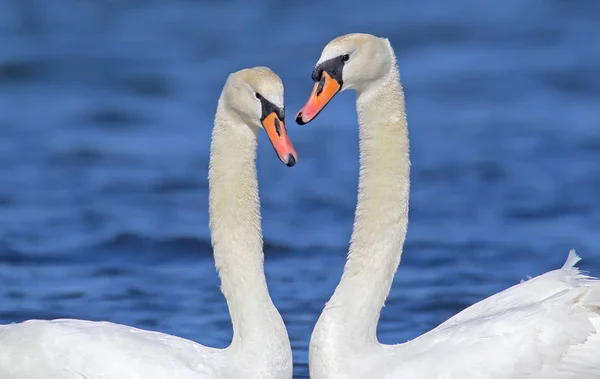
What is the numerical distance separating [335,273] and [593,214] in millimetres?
3063

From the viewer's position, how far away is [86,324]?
8133 millimetres

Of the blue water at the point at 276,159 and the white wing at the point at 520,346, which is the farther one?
the blue water at the point at 276,159

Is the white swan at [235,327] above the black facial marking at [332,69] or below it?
below

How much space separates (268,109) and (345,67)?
0.46 metres

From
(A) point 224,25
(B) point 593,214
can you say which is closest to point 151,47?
(A) point 224,25

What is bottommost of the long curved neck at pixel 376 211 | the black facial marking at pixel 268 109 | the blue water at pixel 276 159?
the long curved neck at pixel 376 211

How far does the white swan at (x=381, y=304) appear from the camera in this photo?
774cm

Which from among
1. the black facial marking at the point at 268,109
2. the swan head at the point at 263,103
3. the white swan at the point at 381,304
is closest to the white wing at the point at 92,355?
the white swan at the point at 381,304

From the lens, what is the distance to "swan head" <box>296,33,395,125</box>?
791 cm

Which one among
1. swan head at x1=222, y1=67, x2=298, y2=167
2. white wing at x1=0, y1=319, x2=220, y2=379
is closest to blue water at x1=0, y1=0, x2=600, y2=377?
white wing at x1=0, y1=319, x2=220, y2=379

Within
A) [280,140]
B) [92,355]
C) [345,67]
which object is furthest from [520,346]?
[92,355]

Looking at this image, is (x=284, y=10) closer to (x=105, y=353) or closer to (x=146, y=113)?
(x=146, y=113)

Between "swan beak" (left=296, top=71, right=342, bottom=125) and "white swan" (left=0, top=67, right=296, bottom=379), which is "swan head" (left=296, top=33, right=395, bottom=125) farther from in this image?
"white swan" (left=0, top=67, right=296, bottom=379)

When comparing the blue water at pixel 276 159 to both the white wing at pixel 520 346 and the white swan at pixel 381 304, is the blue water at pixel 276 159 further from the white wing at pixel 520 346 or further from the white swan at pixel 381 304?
the white wing at pixel 520 346
